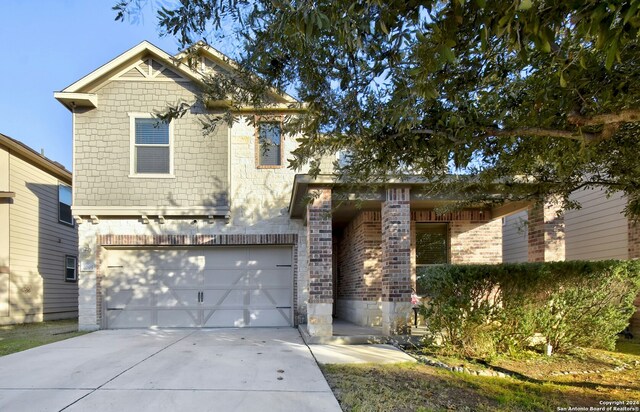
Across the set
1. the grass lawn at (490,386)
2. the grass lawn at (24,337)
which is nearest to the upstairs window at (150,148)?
the grass lawn at (24,337)

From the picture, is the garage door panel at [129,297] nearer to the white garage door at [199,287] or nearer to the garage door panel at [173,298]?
the white garage door at [199,287]

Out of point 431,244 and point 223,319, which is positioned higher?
point 431,244

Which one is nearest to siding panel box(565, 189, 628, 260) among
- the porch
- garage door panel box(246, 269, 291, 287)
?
the porch

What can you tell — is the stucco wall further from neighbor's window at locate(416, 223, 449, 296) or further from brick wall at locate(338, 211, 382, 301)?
neighbor's window at locate(416, 223, 449, 296)

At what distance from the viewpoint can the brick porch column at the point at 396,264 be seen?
25.0 feet

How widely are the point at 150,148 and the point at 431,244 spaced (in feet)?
24.5

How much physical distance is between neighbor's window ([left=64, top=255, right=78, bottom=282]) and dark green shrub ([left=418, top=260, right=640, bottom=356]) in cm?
1407

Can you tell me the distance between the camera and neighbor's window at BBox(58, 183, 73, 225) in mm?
15445

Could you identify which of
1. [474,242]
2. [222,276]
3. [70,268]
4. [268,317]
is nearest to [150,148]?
Result: [222,276]

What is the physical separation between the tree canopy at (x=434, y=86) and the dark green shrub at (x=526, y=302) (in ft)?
5.16

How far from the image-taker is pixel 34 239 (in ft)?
45.5

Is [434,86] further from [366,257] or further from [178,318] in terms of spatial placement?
[178,318]

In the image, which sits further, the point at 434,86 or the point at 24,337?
the point at 24,337

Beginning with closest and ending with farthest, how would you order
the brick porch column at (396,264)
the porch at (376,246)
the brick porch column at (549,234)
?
the brick porch column at (396,264) < the porch at (376,246) < the brick porch column at (549,234)
